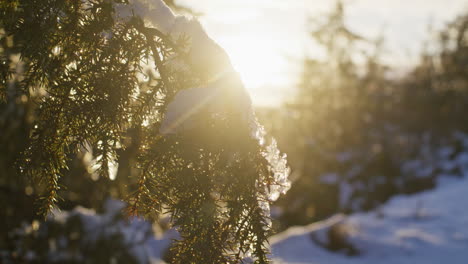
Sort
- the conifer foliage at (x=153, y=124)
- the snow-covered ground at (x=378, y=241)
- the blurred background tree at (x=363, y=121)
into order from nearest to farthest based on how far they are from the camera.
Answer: the conifer foliage at (x=153, y=124), the snow-covered ground at (x=378, y=241), the blurred background tree at (x=363, y=121)

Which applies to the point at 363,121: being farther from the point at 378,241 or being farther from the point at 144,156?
the point at 144,156

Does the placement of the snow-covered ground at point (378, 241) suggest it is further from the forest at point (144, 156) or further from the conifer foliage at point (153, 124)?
the conifer foliage at point (153, 124)

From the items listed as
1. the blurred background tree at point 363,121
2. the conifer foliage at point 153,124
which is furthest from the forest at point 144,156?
the blurred background tree at point 363,121

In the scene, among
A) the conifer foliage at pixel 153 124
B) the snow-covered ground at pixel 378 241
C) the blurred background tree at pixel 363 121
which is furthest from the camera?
the blurred background tree at pixel 363 121

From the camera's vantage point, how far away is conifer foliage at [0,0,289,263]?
1.17m

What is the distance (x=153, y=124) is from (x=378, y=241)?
6.80 meters

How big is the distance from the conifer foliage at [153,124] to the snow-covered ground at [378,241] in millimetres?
4049

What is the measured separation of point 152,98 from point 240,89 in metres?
0.28

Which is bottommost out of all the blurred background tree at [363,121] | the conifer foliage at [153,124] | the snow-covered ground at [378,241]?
the conifer foliage at [153,124]

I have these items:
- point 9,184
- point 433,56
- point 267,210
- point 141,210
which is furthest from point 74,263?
point 433,56

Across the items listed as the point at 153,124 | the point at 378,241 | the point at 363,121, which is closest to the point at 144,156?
the point at 153,124

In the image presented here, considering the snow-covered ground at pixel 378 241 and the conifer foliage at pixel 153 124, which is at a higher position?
the snow-covered ground at pixel 378 241

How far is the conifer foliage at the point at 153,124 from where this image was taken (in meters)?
1.17

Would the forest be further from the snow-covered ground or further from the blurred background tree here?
the blurred background tree
